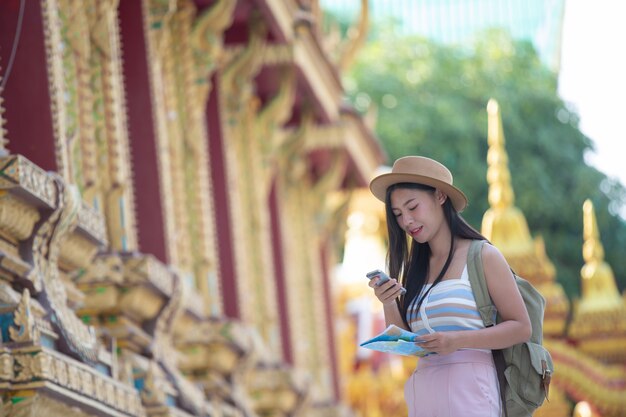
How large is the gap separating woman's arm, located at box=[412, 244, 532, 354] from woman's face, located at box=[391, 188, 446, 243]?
0.22 m

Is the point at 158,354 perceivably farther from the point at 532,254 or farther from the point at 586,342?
the point at 586,342

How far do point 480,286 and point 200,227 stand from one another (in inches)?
275

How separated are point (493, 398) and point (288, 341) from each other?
11.7 meters

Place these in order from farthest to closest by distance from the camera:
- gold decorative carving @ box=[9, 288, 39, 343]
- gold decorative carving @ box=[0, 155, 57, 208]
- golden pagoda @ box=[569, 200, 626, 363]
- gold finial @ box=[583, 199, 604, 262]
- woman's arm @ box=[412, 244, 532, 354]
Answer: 1. gold finial @ box=[583, 199, 604, 262]
2. golden pagoda @ box=[569, 200, 626, 363]
3. gold decorative carving @ box=[0, 155, 57, 208]
4. gold decorative carving @ box=[9, 288, 39, 343]
5. woman's arm @ box=[412, 244, 532, 354]

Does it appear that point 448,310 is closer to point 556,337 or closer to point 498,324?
point 498,324

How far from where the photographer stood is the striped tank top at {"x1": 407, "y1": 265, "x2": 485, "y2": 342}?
680cm

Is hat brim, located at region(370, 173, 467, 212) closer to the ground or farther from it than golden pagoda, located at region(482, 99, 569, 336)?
closer to the ground

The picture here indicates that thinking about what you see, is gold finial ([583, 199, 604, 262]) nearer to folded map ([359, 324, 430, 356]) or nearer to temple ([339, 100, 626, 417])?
temple ([339, 100, 626, 417])

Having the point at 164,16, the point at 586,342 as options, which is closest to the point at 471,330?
the point at 164,16

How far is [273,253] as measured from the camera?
1853 centimetres

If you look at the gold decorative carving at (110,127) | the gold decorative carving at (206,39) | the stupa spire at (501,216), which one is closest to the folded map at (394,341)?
the gold decorative carving at (110,127)

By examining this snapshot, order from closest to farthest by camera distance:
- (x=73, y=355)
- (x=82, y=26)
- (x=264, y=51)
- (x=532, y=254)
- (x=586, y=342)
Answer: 1. (x=73, y=355)
2. (x=82, y=26)
3. (x=264, y=51)
4. (x=532, y=254)
5. (x=586, y=342)

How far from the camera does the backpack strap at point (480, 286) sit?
6.82m

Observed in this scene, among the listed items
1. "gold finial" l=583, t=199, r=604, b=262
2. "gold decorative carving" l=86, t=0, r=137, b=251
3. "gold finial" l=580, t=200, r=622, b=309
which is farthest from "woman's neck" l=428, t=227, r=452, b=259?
"gold finial" l=580, t=200, r=622, b=309
